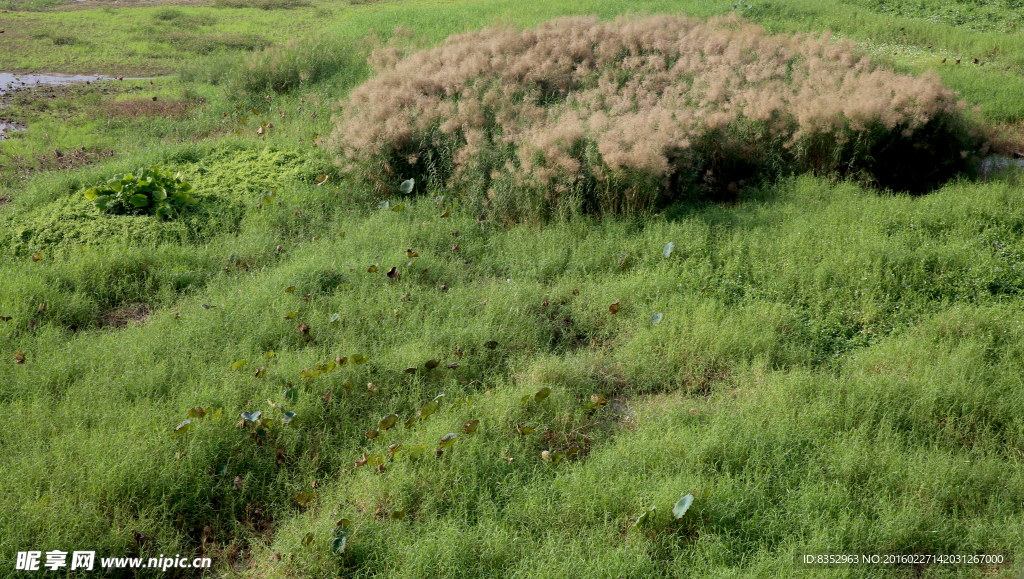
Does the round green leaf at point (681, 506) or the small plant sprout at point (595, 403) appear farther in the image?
the small plant sprout at point (595, 403)

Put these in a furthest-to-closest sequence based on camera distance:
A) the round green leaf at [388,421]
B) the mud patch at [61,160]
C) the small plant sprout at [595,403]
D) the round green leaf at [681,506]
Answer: the mud patch at [61,160] < the small plant sprout at [595,403] < the round green leaf at [388,421] < the round green leaf at [681,506]

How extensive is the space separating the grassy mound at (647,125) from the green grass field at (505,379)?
40 cm

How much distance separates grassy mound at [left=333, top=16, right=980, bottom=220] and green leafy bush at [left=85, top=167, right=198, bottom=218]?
190 centimetres

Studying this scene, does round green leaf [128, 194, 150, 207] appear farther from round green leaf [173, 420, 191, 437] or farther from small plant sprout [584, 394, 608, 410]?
small plant sprout [584, 394, 608, 410]

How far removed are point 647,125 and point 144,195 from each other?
17.1 feet

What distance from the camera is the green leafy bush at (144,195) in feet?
21.6

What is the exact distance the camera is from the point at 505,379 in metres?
4.52

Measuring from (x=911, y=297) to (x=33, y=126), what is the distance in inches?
451

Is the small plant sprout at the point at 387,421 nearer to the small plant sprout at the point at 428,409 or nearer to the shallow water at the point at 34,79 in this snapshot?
the small plant sprout at the point at 428,409

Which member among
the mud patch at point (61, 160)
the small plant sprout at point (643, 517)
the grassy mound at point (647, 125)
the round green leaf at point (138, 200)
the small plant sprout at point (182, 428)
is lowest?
the small plant sprout at point (643, 517)

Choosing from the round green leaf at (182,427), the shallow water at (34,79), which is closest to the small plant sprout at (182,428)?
the round green leaf at (182,427)

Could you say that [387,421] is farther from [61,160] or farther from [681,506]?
[61,160]

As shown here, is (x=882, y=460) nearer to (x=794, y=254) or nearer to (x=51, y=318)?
(x=794, y=254)

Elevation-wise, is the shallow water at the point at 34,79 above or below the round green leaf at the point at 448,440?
above
